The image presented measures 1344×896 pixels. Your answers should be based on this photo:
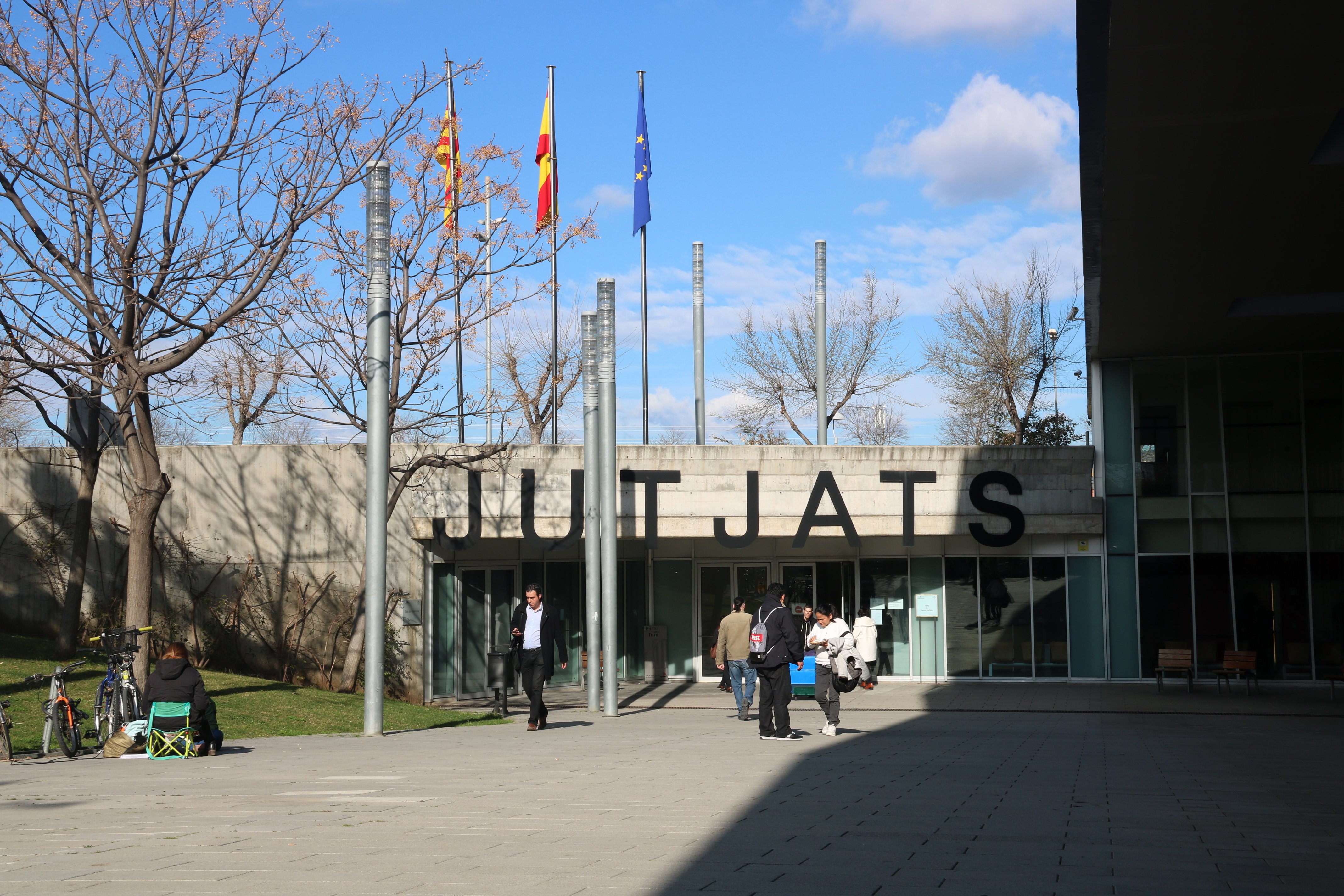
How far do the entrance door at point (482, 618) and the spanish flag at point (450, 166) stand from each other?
7105mm

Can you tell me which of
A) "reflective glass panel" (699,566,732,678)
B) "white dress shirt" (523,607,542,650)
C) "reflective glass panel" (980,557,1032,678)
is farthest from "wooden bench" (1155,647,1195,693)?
"white dress shirt" (523,607,542,650)

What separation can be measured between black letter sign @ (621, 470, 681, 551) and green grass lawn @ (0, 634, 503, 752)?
19.2 ft

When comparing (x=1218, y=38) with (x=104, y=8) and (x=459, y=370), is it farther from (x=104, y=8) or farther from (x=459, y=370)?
(x=459, y=370)

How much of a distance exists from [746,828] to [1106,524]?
19.4m

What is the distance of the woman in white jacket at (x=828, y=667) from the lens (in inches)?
572

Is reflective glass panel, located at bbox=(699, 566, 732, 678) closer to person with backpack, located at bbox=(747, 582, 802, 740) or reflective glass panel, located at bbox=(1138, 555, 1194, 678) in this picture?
reflective glass panel, located at bbox=(1138, 555, 1194, 678)

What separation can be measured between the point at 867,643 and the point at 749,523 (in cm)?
346

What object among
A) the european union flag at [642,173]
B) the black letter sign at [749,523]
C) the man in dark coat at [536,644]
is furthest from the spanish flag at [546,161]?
the man in dark coat at [536,644]

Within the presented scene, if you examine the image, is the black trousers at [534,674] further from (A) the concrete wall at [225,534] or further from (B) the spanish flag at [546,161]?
(B) the spanish flag at [546,161]

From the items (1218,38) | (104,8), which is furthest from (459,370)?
(1218,38)

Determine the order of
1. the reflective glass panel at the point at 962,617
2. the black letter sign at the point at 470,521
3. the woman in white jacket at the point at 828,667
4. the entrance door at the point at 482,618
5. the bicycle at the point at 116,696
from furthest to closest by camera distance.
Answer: the reflective glass panel at the point at 962,617
the entrance door at the point at 482,618
the black letter sign at the point at 470,521
the woman in white jacket at the point at 828,667
the bicycle at the point at 116,696

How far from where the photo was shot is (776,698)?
13.8 meters

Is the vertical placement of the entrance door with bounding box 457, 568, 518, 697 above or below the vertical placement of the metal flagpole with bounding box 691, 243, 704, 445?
below

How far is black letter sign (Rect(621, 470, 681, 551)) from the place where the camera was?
24.0 metres
